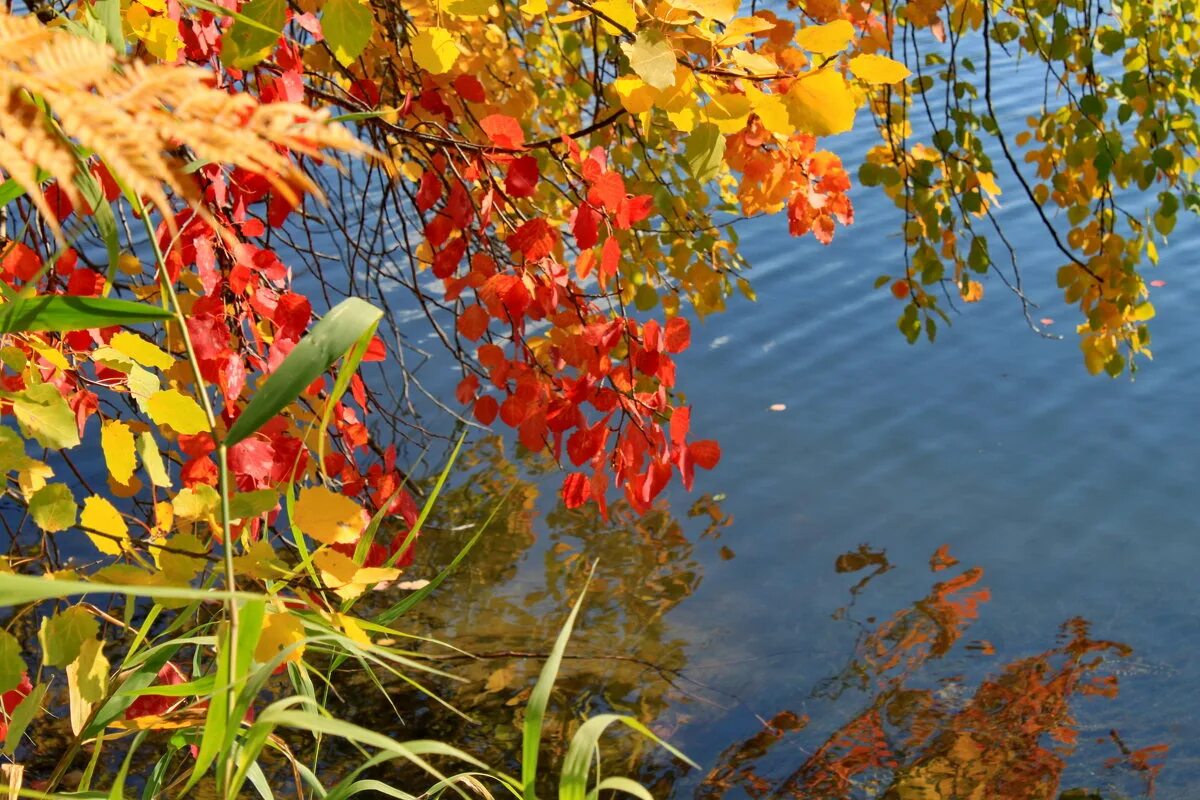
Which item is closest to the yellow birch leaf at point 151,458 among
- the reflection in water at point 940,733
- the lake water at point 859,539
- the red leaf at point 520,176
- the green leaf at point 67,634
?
the green leaf at point 67,634

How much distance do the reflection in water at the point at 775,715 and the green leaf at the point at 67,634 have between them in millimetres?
1167

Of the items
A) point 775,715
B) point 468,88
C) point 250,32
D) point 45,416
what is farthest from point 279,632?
point 775,715

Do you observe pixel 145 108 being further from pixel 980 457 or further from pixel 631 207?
pixel 980 457

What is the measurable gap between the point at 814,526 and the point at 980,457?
0.73 m

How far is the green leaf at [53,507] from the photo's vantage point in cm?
110

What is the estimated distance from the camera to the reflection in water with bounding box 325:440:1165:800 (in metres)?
2.74

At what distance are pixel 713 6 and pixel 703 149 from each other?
0.26 m

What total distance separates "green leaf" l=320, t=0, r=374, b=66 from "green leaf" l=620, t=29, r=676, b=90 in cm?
27

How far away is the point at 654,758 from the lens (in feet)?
9.25

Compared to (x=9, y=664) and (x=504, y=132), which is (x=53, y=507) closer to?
(x=9, y=664)

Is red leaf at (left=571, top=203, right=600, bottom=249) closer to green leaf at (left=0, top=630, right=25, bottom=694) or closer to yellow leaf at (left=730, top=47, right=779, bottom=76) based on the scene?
yellow leaf at (left=730, top=47, right=779, bottom=76)

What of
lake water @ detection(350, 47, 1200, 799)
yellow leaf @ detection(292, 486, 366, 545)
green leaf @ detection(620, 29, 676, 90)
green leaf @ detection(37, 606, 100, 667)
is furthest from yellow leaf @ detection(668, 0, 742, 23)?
lake water @ detection(350, 47, 1200, 799)

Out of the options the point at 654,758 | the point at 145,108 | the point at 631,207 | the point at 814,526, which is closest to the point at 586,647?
Result: the point at 654,758

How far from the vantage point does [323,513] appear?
1040 millimetres
